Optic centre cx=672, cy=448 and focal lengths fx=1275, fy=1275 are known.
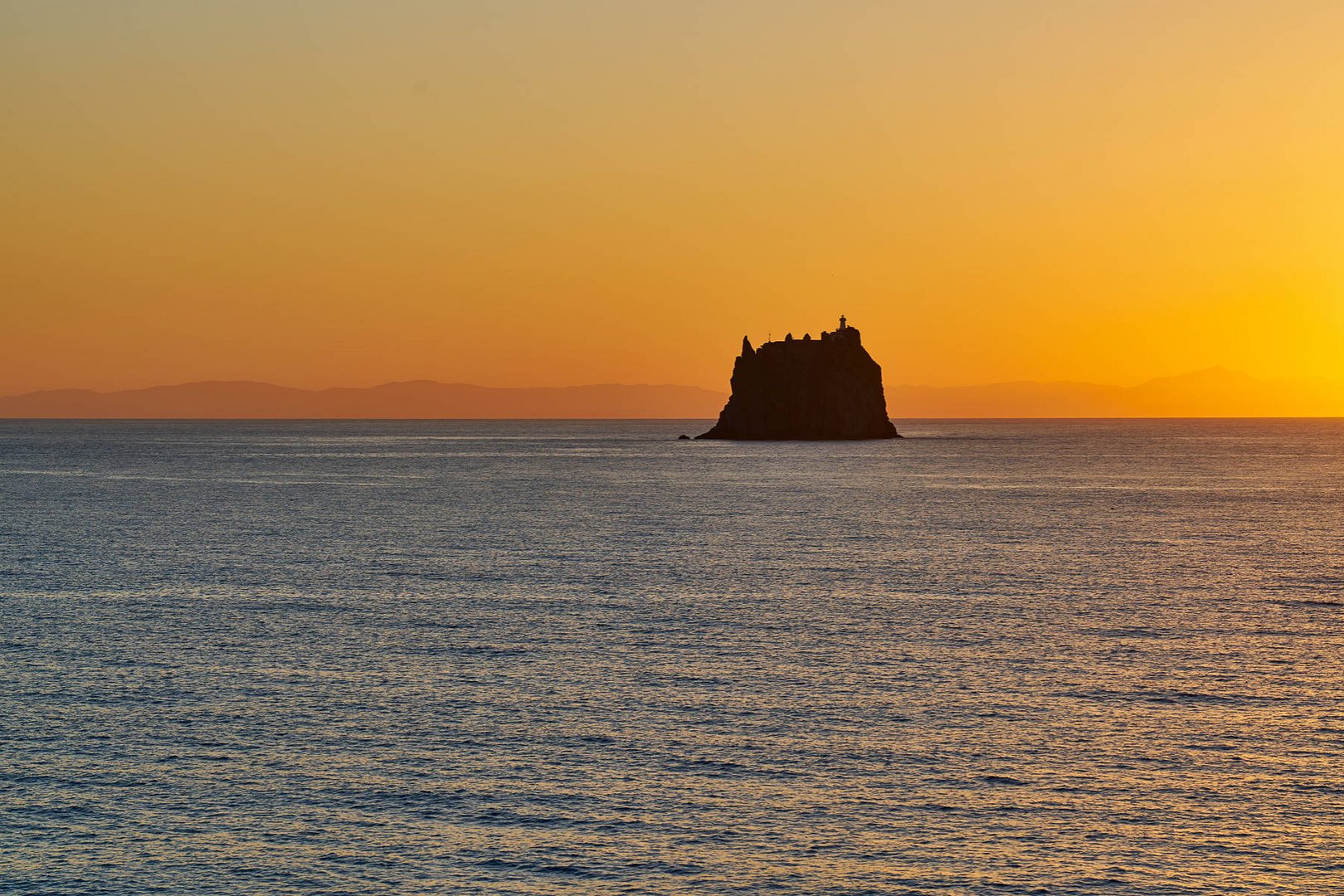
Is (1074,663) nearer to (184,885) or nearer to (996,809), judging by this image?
(996,809)

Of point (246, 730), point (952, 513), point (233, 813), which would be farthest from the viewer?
point (952, 513)

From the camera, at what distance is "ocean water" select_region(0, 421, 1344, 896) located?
619 inches

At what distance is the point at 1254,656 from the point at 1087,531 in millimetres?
36911

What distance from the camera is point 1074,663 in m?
27.8

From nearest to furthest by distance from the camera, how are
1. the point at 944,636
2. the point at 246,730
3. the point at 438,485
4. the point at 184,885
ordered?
the point at 184,885 < the point at 246,730 < the point at 944,636 < the point at 438,485

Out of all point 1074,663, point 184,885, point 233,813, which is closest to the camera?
point 184,885

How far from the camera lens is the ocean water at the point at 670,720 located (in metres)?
15.7

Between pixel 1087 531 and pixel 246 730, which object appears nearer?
pixel 246 730

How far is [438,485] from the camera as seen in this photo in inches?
4382

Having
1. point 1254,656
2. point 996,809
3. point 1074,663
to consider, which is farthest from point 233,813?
point 1254,656

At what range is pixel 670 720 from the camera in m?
22.4

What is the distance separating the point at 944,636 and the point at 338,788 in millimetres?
17322

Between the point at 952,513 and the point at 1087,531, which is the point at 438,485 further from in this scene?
Result: the point at 1087,531

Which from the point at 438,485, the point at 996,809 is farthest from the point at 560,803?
the point at 438,485
